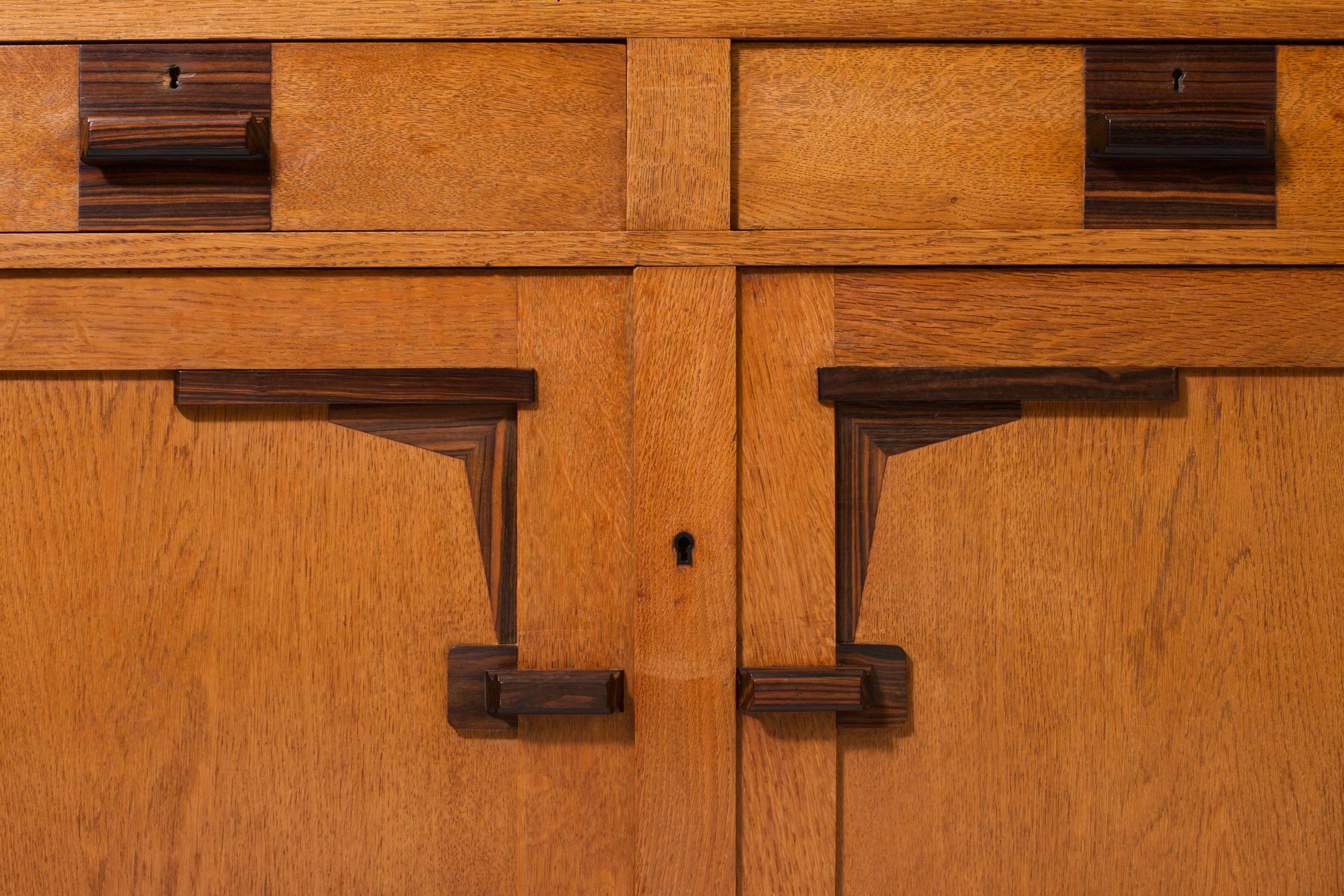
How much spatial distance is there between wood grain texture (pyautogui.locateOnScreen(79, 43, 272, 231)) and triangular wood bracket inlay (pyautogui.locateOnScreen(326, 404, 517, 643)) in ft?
0.41

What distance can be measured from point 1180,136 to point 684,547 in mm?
357

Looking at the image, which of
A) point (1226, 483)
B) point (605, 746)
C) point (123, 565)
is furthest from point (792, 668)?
point (123, 565)

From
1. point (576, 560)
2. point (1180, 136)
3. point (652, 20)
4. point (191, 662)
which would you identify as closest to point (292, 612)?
point (191, 662)

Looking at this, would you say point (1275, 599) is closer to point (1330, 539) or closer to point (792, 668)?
point (1330, 539)

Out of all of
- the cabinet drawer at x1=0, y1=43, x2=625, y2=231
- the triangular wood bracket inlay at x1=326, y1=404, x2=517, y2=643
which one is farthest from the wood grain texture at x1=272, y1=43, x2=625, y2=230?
the triangular wood bracket inlay at x1=326, y1=404, x2=517, y2=643

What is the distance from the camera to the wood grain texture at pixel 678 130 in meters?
0.51

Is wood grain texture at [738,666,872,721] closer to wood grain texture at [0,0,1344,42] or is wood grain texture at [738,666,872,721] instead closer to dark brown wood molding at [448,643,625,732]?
dark brown wood molding at [448,643,625,732]

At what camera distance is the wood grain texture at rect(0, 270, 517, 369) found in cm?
51

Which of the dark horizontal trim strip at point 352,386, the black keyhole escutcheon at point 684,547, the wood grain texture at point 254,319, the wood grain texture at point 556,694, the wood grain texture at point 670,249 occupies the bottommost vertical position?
the wood grain texture at point 556,694

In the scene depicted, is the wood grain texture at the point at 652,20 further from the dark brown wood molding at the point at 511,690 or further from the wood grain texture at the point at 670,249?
the dark brown wood molding at the point at 511,690

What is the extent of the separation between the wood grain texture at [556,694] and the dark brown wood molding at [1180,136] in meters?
0.38

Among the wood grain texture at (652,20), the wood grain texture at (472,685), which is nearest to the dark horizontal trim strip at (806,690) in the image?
the wood grain texture at (472,685)

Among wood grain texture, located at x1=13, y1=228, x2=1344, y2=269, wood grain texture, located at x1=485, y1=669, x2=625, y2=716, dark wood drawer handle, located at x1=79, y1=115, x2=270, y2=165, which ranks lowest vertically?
wood grain texture, located at x1=485, y1=669, x2=625, y2=716

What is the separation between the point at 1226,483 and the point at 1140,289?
0.12 metres
